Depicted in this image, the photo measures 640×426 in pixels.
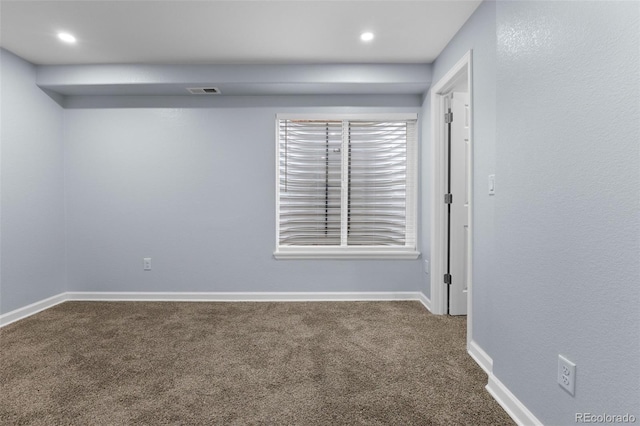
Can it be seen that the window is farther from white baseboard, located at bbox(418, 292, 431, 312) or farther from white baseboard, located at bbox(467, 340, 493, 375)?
white baseboard, located at bbox(467, 340, 493, 375)

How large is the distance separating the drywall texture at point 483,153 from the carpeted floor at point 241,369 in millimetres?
409

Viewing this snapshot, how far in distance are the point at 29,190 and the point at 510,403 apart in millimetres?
4318

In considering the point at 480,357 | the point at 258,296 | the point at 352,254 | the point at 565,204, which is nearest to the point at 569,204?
the point at 565,204

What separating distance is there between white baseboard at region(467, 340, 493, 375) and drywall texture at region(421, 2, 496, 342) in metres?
0.04

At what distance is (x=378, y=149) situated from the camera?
11.6 ft

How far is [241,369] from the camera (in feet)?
6.72

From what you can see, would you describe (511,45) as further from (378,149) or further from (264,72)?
(264,72)

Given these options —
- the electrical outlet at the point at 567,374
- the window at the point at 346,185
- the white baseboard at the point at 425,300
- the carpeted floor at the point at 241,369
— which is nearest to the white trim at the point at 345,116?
the window at the point at 346,185

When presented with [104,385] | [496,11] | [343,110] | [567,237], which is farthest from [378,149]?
[104,385]

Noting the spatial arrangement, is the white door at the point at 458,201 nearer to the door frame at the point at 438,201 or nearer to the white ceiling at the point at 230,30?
the door frame at the point at 438,201

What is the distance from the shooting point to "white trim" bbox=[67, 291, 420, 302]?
11.4 feet

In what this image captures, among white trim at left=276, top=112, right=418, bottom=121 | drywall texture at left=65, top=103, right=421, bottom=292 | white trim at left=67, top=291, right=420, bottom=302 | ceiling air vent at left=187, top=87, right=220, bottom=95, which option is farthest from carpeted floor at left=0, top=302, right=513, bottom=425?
ceiling air vent at left=187, top=87, right=220, bottom=95

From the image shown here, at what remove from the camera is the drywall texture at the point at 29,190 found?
9.36 feet

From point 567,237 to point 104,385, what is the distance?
2574 millimetres
